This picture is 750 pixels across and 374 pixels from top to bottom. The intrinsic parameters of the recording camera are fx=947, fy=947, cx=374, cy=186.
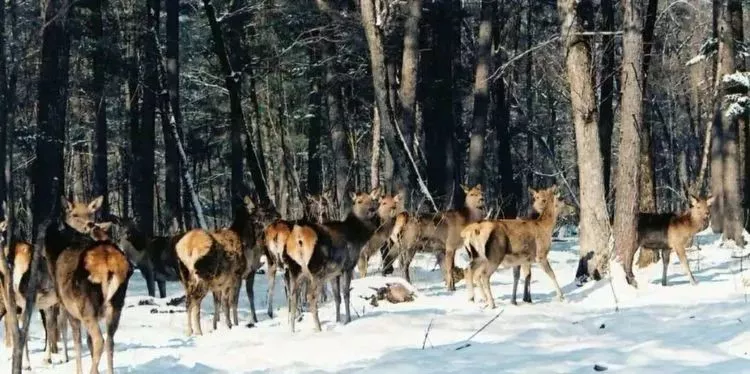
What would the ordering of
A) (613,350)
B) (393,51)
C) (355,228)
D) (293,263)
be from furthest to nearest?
(393,51)
(355,228)
(293,263)
(613,350)

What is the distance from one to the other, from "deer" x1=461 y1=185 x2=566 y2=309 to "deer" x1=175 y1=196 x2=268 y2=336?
3463 millimetres

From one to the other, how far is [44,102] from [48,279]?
504 inches

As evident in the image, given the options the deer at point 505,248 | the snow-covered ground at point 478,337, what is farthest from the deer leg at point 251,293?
the deer at point 505,248

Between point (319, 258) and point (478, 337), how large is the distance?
10.1 ft

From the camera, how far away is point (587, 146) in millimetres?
15023

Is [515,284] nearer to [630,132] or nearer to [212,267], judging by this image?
[630,132]

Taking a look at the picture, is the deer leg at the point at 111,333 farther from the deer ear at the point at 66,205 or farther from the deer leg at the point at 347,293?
the deer ear at the point at 66,205

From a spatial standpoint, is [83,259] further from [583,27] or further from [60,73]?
[60,73]

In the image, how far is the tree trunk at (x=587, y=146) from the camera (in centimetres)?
1495

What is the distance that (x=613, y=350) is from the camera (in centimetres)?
877

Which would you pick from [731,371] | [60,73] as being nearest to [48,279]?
[731,371]

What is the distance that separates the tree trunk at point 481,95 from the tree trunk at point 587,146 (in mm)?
11923

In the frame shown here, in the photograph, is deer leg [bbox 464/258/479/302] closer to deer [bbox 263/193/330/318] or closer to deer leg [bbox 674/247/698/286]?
deer [bbox 263/193/330/318]

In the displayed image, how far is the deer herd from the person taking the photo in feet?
31.3
